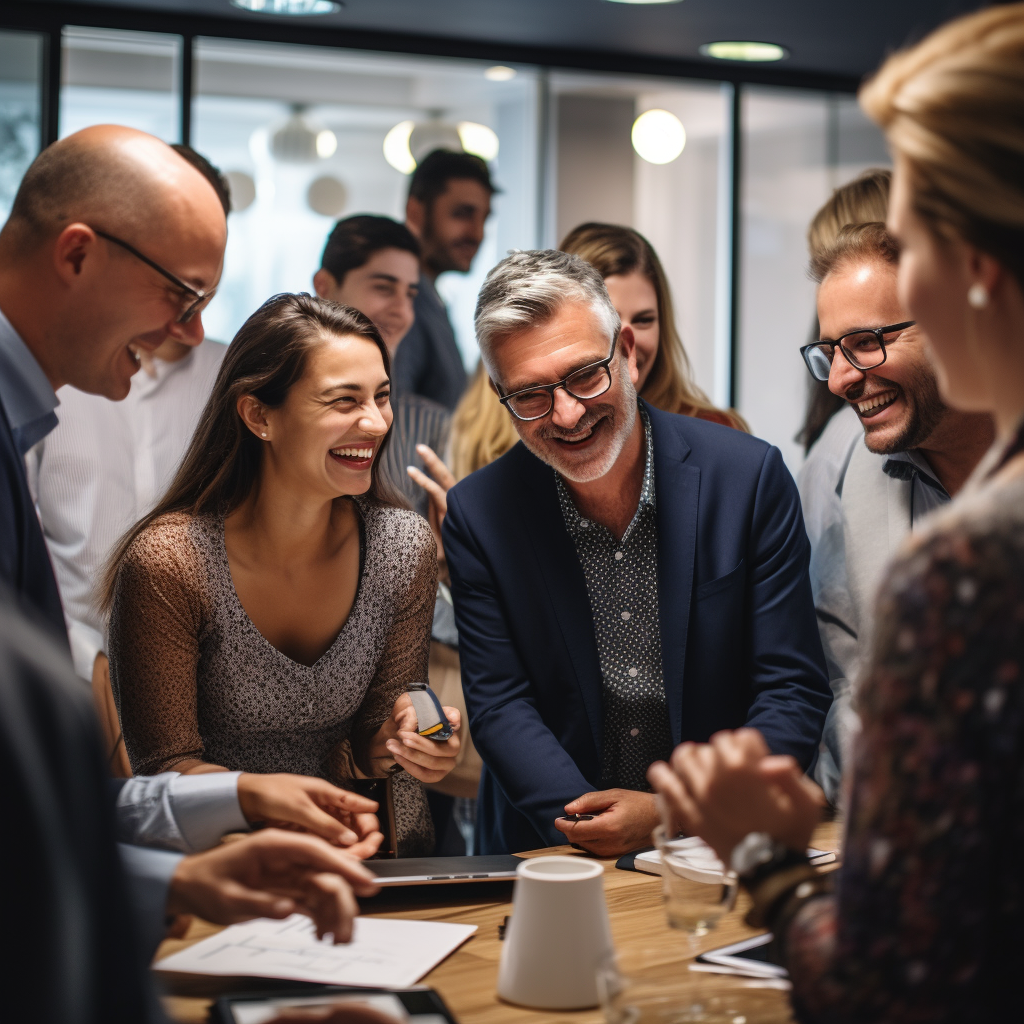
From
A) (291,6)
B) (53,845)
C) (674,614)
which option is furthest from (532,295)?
(291,6)

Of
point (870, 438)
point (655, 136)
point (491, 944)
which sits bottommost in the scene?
point (491, 944)

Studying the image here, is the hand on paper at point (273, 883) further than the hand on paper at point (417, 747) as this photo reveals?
No

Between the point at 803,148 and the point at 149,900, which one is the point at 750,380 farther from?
the point at 149,900

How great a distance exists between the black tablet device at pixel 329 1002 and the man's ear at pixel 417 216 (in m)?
3.59

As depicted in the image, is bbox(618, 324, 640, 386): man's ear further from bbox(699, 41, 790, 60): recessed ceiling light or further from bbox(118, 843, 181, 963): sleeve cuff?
bbox(699, 41, 790, 60): recessed ceiling light

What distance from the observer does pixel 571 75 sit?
4.96 meters

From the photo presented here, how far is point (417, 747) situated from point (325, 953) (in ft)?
2.22

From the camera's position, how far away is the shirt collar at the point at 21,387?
5.39 ft


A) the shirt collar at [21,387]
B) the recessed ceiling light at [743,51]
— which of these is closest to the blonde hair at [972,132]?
the shirt collar at [21,387]

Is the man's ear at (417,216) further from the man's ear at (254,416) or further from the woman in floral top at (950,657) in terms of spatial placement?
the woman in floral top at (950,657)

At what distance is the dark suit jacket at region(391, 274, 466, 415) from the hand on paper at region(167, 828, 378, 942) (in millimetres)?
2863

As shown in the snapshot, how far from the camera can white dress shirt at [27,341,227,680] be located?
320 centimetres

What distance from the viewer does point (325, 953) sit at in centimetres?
137

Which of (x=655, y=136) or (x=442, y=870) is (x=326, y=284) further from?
(x=442, y=870)
